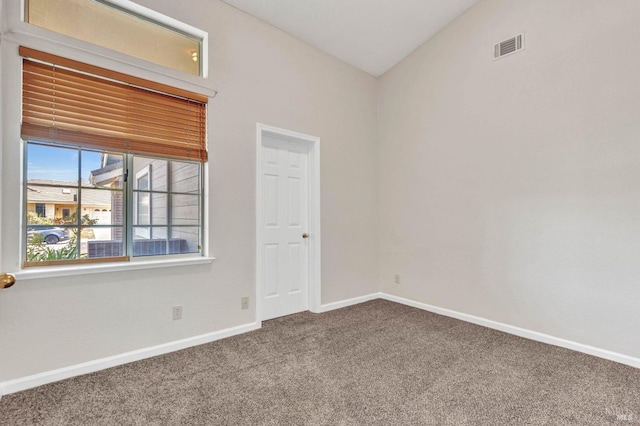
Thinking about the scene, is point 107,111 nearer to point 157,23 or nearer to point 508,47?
point 157,23

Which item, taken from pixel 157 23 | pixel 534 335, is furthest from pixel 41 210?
pixel 534 335

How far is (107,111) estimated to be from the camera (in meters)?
2.53

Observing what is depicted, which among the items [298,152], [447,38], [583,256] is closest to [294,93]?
[298,152]

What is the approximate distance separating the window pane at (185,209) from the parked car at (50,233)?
2.54 ft

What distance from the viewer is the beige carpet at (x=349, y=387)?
6.14 ft

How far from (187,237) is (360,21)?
2.91m

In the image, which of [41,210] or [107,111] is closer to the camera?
[41,210]

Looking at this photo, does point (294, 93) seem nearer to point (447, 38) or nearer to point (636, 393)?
point (447, 38)

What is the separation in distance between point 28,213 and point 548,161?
168 inches

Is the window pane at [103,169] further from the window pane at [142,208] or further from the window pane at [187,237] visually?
the window pane at [187,237]

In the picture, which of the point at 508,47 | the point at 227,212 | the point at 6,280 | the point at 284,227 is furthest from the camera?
the point at 284,227

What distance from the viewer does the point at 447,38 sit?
376cm

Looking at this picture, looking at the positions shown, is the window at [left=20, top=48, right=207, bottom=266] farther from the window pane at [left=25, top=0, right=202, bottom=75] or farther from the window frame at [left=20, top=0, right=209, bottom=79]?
the window pane at [left=25, top=0, right=202, bottom=75]

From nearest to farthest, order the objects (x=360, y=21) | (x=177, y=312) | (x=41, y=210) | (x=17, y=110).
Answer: (x=17, y=110) < (x=41, y=210) < (x=177, y=312) < (x=360, y=21)
